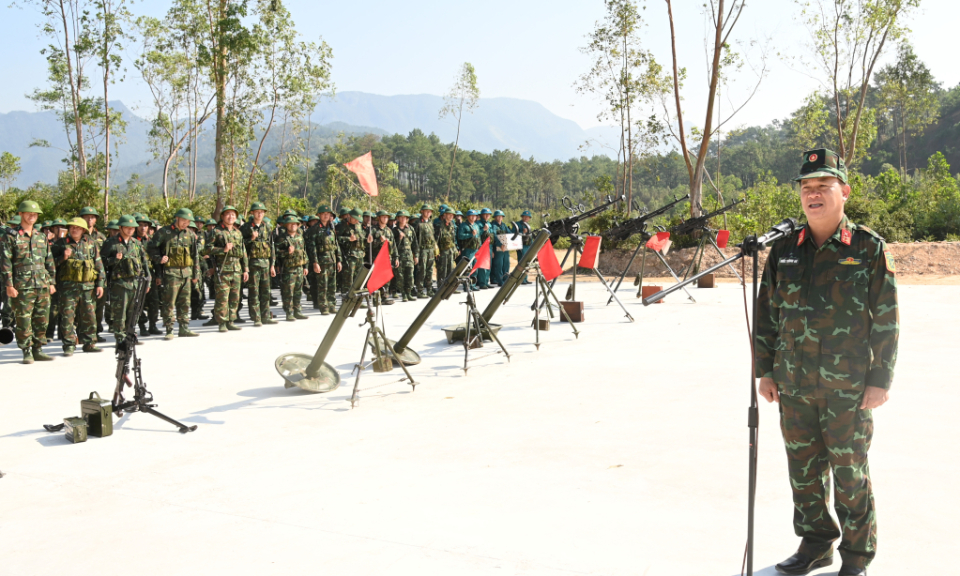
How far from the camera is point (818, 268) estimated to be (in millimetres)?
3096

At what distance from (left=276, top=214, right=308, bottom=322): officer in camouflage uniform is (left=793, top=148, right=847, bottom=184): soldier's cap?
9.77 m

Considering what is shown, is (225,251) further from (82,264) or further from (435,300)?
(435,300)

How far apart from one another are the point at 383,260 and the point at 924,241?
20.8 metres

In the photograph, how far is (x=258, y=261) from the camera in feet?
37.6

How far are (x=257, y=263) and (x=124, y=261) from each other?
230 cm

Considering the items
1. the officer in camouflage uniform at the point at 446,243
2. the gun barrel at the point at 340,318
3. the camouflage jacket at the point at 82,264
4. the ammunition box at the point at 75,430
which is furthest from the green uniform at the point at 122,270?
the officer in camouflage uniform at the point at 446,243

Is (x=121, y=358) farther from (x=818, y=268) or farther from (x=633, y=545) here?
(x=818, y=268)

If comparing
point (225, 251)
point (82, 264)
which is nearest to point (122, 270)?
point (82, 264)

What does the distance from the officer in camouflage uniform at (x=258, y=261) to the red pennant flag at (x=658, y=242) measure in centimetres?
693

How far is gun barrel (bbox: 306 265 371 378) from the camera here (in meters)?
6.54

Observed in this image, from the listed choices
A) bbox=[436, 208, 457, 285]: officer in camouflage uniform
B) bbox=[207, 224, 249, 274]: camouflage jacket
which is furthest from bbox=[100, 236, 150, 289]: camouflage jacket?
bbox=[436, 208, 457, 285]: officer in camouflage uniform

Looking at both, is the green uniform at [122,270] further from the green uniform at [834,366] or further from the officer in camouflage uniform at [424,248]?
the green uniform at [834,366]

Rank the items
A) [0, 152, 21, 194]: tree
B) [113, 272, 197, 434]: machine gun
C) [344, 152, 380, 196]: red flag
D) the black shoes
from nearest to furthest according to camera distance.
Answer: the black shoes
[113, 272, 197, 434]: machine gun
[344, 152, 380, 196]: red flag
[0, 152, 21, 194]: tree

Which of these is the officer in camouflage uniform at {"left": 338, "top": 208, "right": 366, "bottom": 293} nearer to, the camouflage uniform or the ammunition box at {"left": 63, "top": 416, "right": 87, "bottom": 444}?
the camouflage uniform
